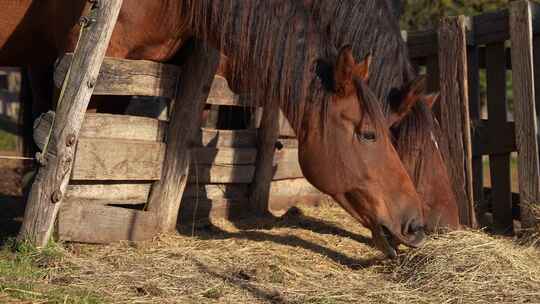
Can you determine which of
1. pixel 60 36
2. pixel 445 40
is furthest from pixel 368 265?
pixel 60 36

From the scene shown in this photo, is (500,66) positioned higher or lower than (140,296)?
higher

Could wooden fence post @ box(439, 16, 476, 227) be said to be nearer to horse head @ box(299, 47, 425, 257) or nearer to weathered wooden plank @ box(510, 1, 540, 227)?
weathered wooden plank @ box(510, 1, 540, 227)

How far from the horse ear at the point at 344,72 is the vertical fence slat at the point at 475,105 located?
5.64 ft

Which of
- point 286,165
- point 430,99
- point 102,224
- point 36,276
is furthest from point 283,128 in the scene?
point 36,276

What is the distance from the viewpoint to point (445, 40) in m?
5.37

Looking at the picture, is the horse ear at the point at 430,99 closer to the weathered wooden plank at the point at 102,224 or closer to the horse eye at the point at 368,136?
the horse eye at the point at 368,136

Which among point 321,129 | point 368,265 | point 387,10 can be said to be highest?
point 387,10

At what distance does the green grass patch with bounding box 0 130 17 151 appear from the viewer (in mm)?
9406

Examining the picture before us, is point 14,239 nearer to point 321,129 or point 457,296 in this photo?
point 321,129

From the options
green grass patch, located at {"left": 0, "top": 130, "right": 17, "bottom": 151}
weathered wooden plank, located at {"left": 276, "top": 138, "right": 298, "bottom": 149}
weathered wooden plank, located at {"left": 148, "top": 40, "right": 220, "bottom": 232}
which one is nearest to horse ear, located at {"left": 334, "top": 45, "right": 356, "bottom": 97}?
weathered wooden plank, located at {"left": 148, "top": 40, "right": 220, "bottom": 232}

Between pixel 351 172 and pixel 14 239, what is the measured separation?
2.04 meters

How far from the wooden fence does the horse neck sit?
4.45ft

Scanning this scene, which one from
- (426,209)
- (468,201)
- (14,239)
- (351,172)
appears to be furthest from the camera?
(468,201)

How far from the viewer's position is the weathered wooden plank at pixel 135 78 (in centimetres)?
453
